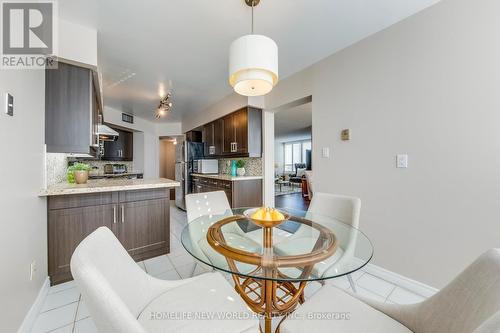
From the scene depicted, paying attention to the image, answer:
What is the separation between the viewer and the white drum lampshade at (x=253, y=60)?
1.30 m

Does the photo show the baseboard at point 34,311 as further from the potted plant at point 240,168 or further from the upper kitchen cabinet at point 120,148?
the upper kitchen cabinet at point 120,148

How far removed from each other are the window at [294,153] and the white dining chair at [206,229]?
368 inches

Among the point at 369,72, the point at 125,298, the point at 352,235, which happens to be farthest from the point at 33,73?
the point at 369,72

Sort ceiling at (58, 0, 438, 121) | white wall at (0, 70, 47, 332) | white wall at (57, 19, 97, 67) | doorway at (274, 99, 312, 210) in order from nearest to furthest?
white wall at (0, 70, 47, 332), ceiling at (58, 0, 438, 121), white wall at (57, 19, 97, 67), doorway at (274, 99, 312, 210)

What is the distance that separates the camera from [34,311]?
1.49 metres

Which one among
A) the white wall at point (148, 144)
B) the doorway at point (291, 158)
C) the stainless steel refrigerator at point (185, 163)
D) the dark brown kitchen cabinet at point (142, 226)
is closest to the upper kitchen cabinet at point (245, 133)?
the stainless steel refrigerator at point (185, 163)

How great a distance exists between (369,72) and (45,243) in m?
3.59

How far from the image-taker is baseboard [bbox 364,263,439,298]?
1.77 metres

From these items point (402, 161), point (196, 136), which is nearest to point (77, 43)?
point (402, 161)

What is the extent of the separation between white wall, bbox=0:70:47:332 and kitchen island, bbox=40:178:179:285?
0.36ft

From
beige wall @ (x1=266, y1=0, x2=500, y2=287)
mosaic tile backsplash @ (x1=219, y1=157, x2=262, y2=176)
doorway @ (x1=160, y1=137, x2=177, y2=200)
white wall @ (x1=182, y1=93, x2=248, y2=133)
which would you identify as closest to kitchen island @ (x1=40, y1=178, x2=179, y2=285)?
mosaic tile backsplash @ (x1=219, y1=157, x2=262, y2=176)

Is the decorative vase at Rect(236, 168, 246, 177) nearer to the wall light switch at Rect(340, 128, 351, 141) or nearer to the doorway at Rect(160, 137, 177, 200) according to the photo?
the wall light switch at Rect(340, 128, 351, 141)

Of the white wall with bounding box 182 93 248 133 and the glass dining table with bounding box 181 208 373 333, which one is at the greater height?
the white wall with bounding box 182 93 248 133

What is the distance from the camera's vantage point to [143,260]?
241cm
